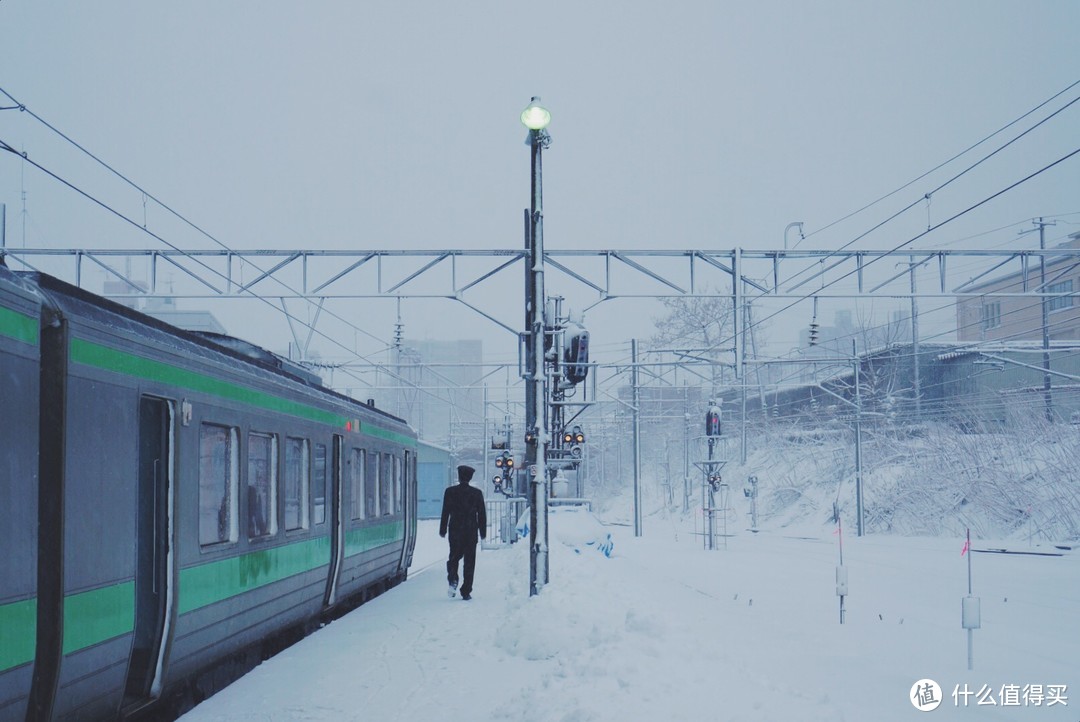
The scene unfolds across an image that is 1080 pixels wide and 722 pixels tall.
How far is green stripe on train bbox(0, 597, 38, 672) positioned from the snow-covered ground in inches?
102

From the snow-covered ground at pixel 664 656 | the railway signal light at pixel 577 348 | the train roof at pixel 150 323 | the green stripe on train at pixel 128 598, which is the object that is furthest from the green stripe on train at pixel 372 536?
the railway signal light at pixel 577 348

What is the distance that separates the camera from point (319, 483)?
1195 centimetres

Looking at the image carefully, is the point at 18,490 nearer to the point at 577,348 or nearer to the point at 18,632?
the point at 18,632

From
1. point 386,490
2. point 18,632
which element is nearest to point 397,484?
point 386,490

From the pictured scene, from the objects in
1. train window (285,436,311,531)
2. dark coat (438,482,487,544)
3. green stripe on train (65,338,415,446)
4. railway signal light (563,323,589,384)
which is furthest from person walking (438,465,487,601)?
train window (285,436,311,531)

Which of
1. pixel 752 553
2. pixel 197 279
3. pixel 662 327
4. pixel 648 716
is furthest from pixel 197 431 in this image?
pixel 662 327

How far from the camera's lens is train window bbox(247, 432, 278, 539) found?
9.26 meters

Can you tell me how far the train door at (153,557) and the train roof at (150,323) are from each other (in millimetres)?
596

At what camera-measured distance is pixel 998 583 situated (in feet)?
69.4

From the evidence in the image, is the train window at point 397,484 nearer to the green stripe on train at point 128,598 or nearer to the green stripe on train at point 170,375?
the green stripe on train at point 128,598

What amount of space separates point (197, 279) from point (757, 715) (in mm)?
15015

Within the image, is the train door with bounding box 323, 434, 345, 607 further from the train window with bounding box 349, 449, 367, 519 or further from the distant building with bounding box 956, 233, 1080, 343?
the distant building with bounding box 956, 233, 1080, 343

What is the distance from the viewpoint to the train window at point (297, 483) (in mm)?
10570

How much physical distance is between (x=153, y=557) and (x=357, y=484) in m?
6.79
